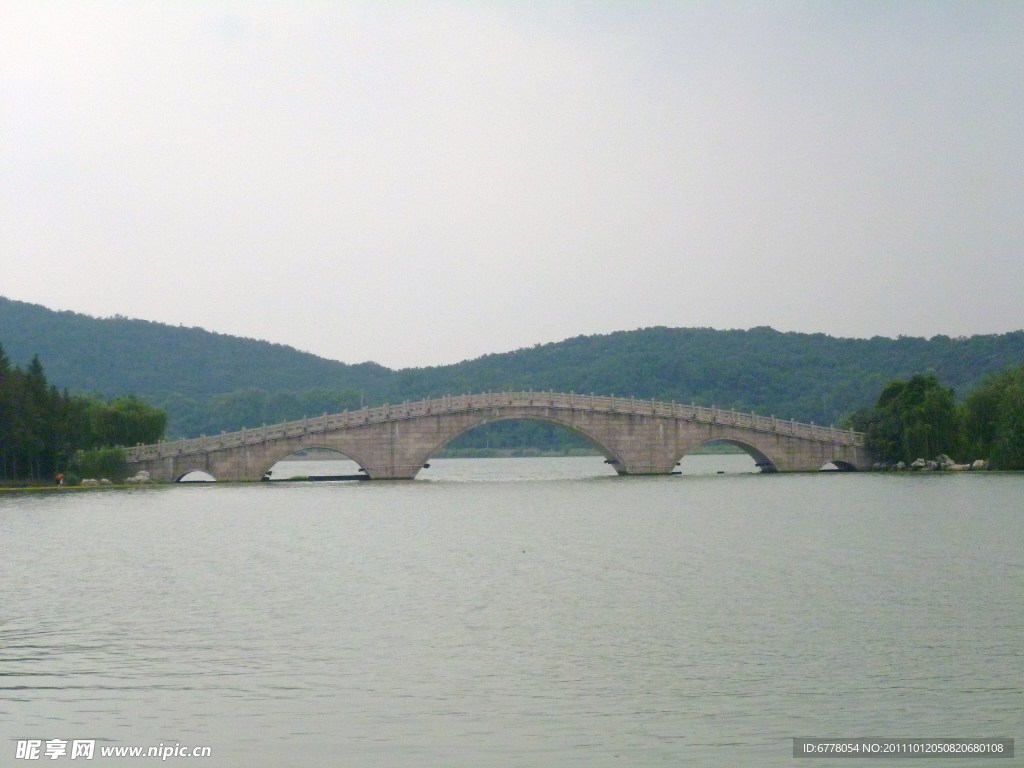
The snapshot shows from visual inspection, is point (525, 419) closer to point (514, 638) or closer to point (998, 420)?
point (998, 420)

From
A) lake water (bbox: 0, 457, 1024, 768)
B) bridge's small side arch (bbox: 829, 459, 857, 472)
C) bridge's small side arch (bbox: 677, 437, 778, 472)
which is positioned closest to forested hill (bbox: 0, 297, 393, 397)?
bridge's small side arch (bbox: 677, 437, 778, 472)

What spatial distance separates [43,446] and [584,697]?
40.0 meters

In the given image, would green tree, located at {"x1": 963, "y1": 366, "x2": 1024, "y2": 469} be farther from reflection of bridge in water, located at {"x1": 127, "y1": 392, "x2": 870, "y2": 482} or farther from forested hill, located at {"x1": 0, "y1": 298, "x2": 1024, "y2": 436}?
forested hill, located at {"x1": 0, "y1": 298, "x2": 1024, "y2": 436}

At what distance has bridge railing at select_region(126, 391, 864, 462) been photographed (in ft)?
176

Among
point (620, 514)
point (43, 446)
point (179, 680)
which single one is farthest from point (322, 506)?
point (179, 680)

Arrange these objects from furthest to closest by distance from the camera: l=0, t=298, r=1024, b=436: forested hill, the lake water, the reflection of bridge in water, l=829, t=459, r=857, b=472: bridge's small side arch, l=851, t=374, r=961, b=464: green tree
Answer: l=0, t=298, r=1024, b=436: forested hill
l=829, t=459, r=857, b=472: bridge's small side arch
l=851, t=374, r=961, b=464: green tree
the reflection of bridge in water
the lake water

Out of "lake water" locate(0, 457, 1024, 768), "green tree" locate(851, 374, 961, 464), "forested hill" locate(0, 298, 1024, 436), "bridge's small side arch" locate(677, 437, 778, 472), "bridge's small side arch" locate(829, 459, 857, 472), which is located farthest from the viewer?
"forested hill" locate(0, 298, 1024, 436)

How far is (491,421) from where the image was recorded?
2231 inches

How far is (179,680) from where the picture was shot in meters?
14.2

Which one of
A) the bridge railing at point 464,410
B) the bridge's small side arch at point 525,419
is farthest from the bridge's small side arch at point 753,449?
the bridge's small side arch at point 525,419

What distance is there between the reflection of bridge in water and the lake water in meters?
21.3

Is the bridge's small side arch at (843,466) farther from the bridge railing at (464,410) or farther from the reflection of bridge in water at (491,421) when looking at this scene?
the bridge railing at (464,410)

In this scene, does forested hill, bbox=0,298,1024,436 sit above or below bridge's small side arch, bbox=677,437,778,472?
above

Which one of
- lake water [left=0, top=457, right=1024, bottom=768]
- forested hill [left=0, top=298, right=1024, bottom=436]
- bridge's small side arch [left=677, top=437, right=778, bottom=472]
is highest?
forested hill [left=0, top=298, right=1024, bottom=436]
